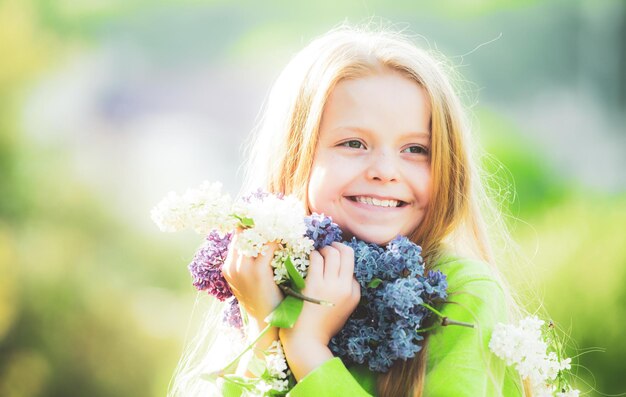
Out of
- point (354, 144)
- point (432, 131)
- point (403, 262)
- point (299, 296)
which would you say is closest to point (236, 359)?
point (299, 296)

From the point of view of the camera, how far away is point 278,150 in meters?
2.37

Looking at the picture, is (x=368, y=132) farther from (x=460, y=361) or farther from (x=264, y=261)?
(x=460, y=361)

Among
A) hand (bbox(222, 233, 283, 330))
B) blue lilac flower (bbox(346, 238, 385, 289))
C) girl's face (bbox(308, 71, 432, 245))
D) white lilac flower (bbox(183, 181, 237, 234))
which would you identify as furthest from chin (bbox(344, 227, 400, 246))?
white lilac flower (bbox(183, 181, 237, 234))

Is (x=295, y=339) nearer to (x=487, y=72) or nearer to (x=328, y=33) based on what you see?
(x=328, y=33)

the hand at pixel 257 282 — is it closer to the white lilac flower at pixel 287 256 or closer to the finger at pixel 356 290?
the white lilac flower at pixel 287 256

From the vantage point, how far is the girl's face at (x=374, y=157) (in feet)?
7.02

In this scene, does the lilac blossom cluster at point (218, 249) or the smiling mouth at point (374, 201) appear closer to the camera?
the lilac blossom cluster at point (218, 249)

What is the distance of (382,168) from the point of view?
2107 millimetres

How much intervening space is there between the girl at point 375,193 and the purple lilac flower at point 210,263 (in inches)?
2.4

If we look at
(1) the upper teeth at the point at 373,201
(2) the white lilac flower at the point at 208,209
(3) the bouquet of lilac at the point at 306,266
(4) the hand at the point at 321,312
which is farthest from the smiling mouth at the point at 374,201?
(2) the white lilac flower at the point at 208,209

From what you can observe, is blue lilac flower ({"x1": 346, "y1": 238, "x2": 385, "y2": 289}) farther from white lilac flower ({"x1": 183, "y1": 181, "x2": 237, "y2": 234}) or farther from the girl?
white lilac flower ({"x1": 183, "y1": 181, "x2": 237, "y2": 234})

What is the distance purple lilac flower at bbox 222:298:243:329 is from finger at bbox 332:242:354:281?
319 millimetres

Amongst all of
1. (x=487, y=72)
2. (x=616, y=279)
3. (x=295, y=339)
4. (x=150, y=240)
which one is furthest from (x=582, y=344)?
(x=295, y=339)

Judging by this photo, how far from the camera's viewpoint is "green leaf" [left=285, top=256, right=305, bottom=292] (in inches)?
74.4
